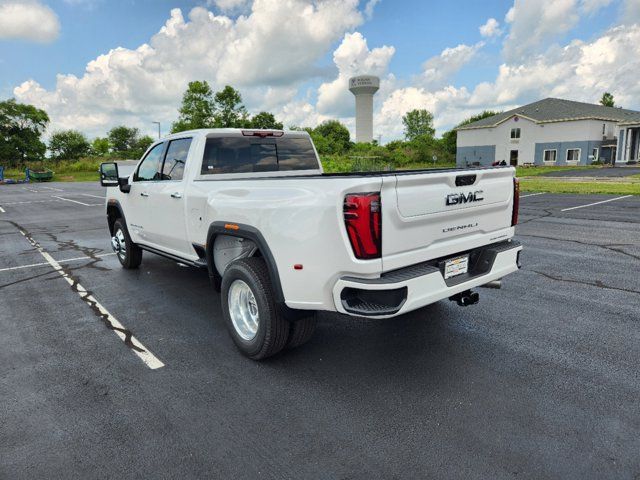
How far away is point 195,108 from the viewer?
5512cm

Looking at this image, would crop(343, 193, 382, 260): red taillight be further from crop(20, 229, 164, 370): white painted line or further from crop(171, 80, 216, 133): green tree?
crop(171, 80, 216, 133): green tree

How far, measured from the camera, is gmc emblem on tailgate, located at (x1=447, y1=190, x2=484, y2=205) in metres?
3.43

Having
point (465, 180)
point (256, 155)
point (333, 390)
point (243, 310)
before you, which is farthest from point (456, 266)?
point (256, 155)

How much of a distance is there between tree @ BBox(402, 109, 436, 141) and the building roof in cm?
4745

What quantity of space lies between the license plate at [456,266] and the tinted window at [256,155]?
2729 mm

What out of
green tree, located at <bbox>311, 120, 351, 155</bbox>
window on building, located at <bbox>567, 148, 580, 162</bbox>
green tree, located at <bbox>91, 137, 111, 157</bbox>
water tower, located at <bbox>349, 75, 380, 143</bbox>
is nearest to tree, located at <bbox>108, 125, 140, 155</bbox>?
green tree, located at <bbox>91, 137, 111, 157</bbox>

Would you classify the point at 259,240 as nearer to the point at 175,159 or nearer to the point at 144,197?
the point at 175,159

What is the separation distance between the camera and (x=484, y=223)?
12.7 feet

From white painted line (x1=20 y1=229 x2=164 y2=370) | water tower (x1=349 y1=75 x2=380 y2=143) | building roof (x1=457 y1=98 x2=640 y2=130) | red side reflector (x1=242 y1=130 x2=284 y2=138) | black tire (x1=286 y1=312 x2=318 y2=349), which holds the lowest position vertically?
white painted line (x1=20 y1=229 x2=164 y2=370)

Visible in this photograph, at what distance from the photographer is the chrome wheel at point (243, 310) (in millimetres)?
3963

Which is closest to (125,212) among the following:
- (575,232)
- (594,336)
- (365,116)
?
(594,336)

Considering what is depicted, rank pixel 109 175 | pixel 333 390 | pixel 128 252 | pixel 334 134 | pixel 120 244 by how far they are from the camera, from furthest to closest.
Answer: pixel 334 134 → pixel 120 244 → pixel 128 252 → pixel 109 175 → pixel 333 390

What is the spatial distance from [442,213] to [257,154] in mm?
2741

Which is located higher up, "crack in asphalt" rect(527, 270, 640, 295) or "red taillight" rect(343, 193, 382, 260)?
"red taillight" rect(343, 193, 382, 260)
